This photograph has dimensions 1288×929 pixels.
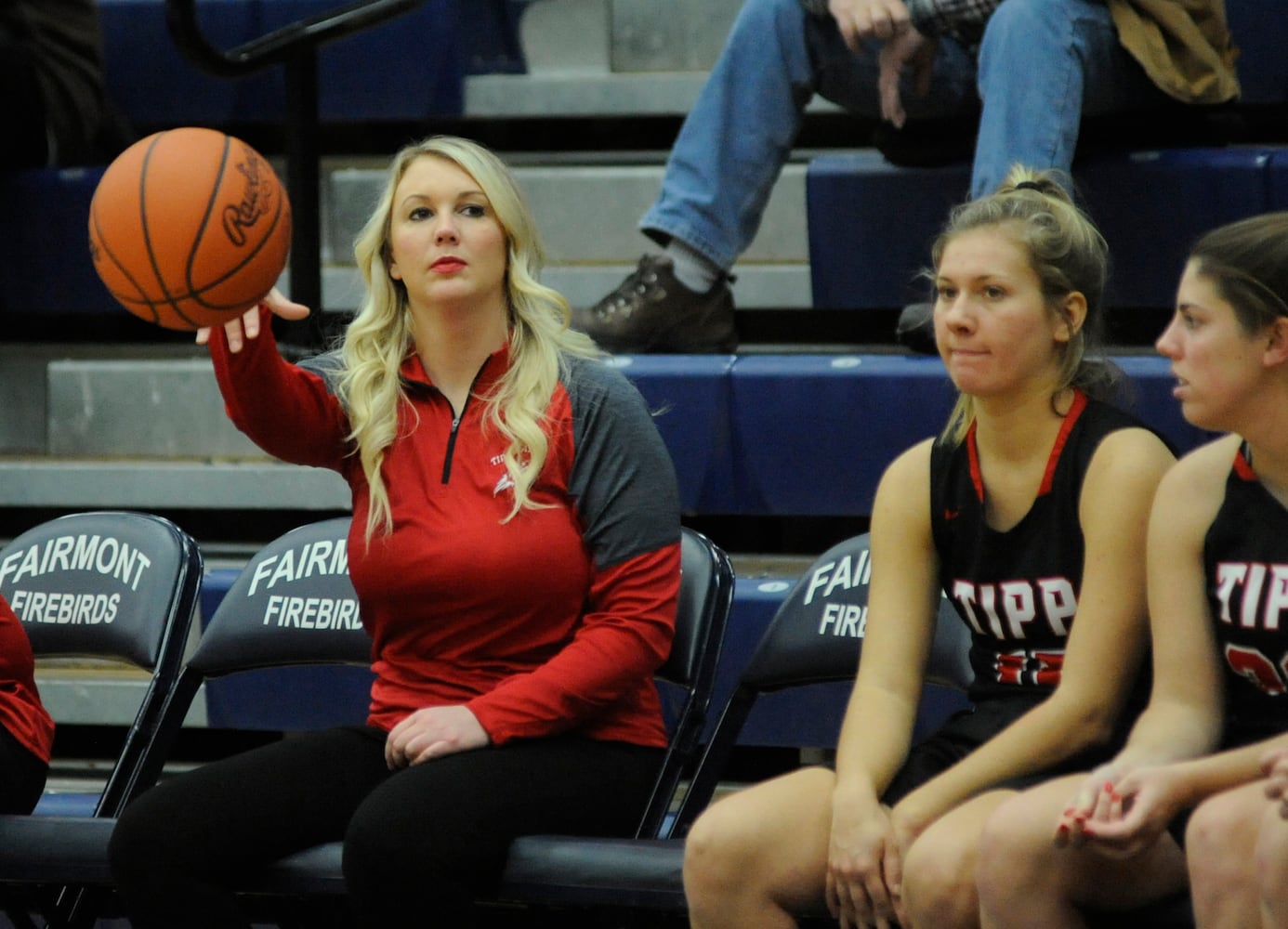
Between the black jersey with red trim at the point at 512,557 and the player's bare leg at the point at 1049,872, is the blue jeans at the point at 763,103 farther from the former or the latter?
the player's bare leg at the point at 1049,872

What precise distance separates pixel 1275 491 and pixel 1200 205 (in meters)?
1.55

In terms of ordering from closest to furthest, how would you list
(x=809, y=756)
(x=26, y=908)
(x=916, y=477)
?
(x=916, y=477), (x=26, y=908), (x=809, y=756)

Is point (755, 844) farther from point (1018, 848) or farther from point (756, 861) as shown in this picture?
point (1018, 848)


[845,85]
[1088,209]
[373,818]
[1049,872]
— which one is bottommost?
[373,818]

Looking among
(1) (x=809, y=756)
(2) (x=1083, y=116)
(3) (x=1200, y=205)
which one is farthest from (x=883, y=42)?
(1) (x=809, y=756)

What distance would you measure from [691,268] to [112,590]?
1.21 m

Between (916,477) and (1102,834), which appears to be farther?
(916,477)

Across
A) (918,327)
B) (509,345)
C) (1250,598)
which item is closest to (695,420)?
(918,327)

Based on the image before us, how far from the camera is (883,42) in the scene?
10.9 feet

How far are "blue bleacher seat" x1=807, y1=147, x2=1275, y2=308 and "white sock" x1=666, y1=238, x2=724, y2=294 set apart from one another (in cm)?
35

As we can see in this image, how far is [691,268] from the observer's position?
3.47m

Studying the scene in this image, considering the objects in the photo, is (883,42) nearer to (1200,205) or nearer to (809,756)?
(1200,205)

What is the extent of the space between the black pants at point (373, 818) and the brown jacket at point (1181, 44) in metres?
1.60

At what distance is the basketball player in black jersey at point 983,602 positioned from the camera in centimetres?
207
